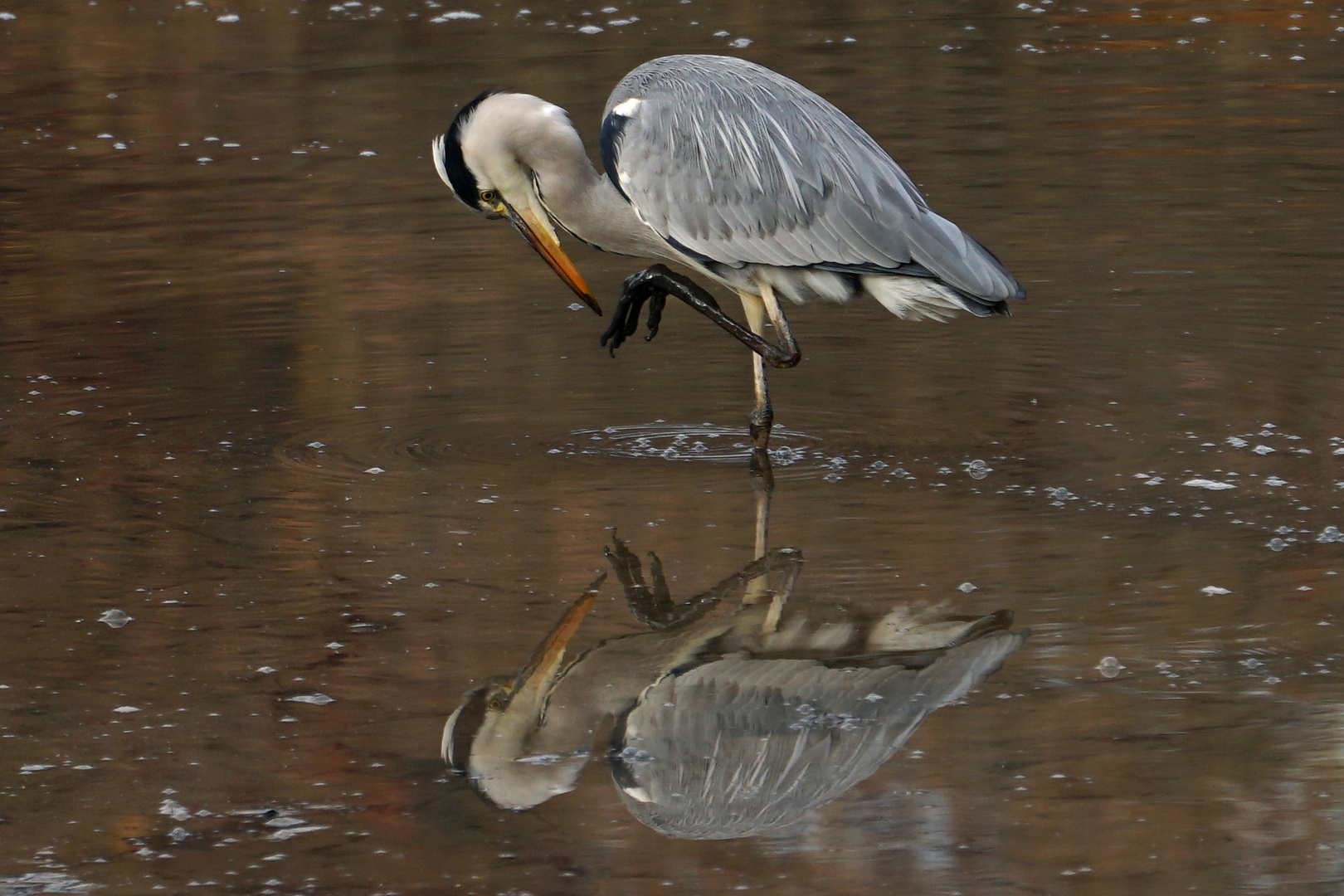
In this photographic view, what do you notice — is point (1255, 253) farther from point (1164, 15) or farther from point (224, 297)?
point (1164, 15)

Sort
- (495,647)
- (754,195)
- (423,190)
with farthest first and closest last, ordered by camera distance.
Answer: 1. (423,190)
2. (754,195)
3. (495,647)

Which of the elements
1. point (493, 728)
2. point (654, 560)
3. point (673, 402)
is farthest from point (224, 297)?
point (493, 728)

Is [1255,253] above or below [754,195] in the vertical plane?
below

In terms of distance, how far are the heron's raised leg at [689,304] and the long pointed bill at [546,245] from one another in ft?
0.40

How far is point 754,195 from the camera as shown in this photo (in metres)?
6.97

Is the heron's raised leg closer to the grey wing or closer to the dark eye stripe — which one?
the grey wing

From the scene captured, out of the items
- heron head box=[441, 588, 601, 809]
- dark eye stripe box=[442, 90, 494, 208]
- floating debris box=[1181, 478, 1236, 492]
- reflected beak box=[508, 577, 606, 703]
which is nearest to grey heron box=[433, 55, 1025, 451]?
dark eye stripe box=[442, 90, 494, 208]

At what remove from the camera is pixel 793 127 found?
7020 millimetres

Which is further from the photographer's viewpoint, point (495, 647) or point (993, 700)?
point (495, 647)

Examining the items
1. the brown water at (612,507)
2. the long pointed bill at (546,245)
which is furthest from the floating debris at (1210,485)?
the long pointed bill at (546,245)

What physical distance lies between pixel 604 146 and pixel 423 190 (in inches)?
210

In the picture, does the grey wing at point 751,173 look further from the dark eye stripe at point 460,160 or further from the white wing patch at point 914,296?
the dark eye stripe at point 460,160

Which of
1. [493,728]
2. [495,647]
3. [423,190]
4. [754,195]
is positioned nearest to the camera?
[493,728]

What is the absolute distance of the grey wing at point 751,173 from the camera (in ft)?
22.5
